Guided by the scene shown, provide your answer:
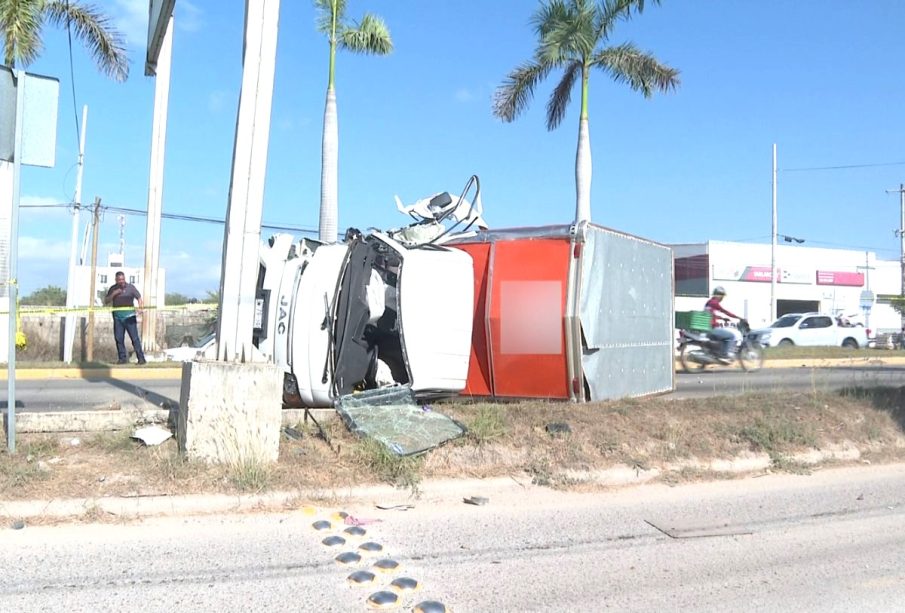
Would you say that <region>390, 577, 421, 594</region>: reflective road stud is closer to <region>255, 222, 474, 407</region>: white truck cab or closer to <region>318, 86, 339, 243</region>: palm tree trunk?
<region>255, 222, 474, 407</region>: white truck cab

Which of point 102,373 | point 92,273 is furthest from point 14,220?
point 92,273

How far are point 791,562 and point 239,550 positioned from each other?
11.5 feet

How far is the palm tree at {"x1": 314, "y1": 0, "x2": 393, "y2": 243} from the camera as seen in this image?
19.6 m

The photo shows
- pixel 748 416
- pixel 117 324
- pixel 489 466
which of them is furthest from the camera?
pixel 117 324

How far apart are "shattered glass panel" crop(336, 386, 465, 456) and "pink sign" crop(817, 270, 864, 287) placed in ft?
162

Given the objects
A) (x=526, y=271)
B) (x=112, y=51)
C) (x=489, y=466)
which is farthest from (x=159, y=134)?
(x=489, y=466)

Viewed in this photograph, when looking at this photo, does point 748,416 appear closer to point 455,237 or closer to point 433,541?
point 455,237

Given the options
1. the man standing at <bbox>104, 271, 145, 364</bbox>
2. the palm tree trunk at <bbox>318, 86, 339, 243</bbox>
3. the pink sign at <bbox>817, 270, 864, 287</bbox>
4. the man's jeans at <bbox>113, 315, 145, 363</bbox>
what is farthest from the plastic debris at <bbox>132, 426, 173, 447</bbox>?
the pink sign at <bbox>817, 270, 864, 287</bbox>

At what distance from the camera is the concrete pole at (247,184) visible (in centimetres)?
616

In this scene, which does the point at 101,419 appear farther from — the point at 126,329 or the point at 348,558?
the point at 126,329

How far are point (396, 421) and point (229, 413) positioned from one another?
59.7 inches

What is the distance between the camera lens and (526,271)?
27.2ft

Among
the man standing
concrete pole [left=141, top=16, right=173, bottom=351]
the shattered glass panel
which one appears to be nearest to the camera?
the shattered glass panel

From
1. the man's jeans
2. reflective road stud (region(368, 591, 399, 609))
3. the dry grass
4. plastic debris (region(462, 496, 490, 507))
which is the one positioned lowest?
reflective road stud (region(368, 591, 399, 609))
